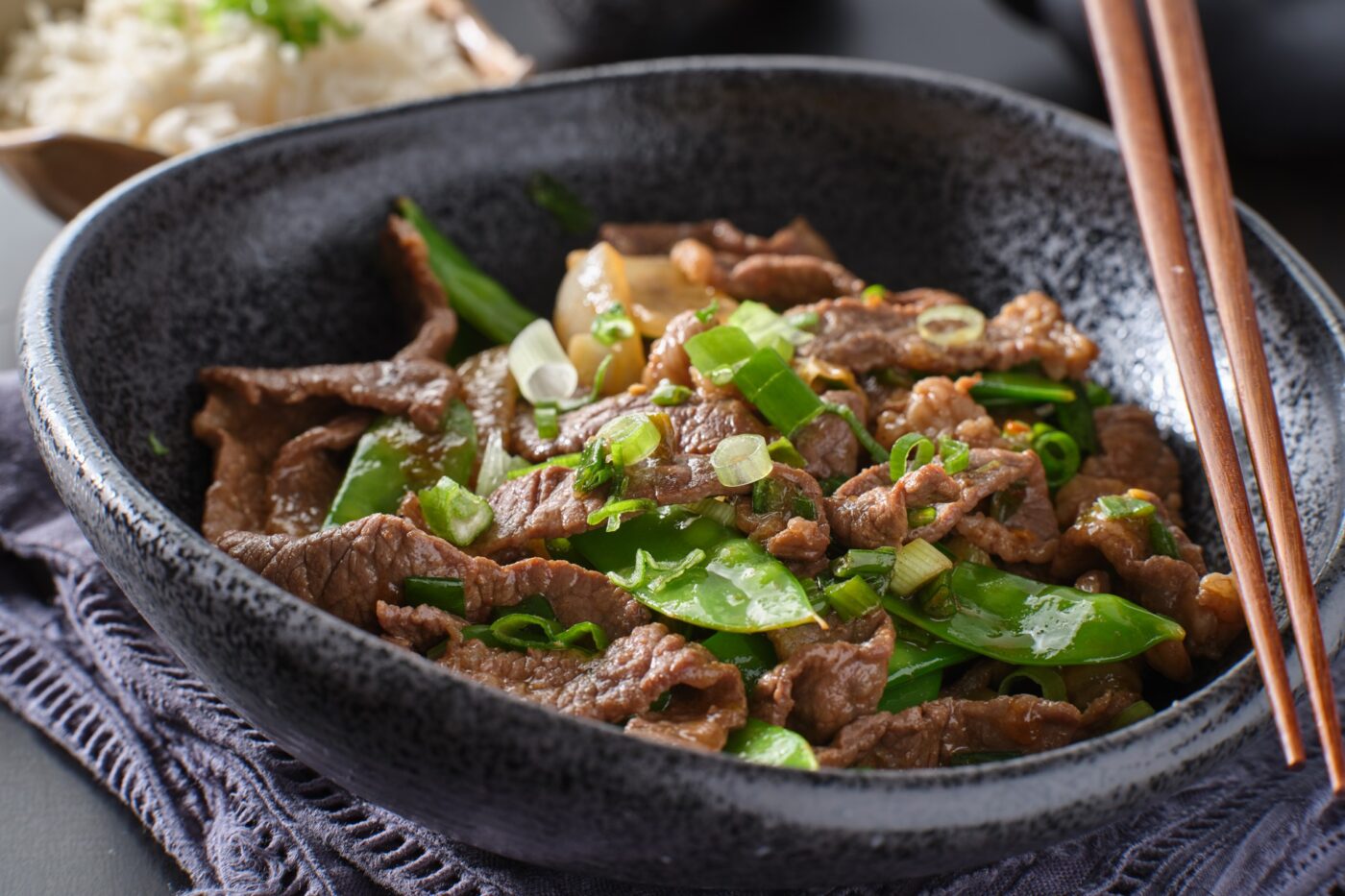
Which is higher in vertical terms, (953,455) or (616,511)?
(953,455)

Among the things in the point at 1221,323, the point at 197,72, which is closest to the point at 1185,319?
the point at 1221,323

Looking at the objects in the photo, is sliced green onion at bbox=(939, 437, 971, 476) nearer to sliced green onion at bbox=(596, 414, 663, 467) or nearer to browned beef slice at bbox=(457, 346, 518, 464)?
sliced green onion at bbox=(596, 414, 663, 467)

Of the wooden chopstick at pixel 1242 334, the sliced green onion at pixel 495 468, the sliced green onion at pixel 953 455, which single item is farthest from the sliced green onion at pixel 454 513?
the wooden chopstick at pixel 1242 334

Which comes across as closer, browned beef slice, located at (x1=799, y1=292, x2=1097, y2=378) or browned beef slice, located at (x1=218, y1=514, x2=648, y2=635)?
browned beef slice, located at (x1=218, y1=514, x2=648, y2=635)

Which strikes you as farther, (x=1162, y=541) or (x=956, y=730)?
(x=1162, y=541)

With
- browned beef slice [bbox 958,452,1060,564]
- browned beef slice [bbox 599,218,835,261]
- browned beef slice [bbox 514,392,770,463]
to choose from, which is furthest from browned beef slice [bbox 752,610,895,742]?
browned beef slice [bbox 599,218,835,261]

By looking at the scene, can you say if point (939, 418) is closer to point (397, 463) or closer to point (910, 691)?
point (910, 691)

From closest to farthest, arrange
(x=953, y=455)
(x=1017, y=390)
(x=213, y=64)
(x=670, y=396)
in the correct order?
(x=953, y=455) → (x=670, y=396) → (x=1017, y=390) → (x=213, y=64)
